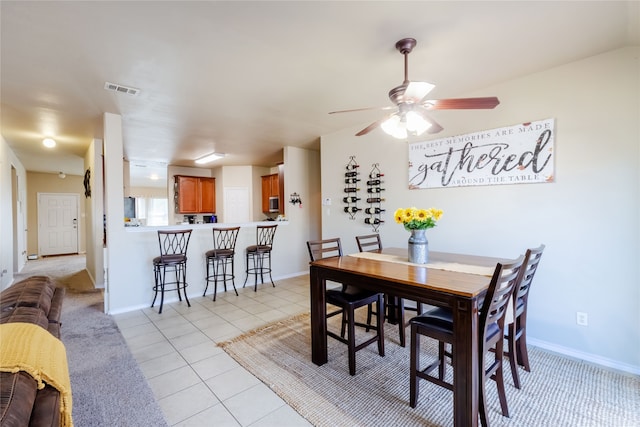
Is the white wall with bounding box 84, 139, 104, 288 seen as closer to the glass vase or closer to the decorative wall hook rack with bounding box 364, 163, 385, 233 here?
the decorative wall hook rack with bounding box 364, 163, 385, 233

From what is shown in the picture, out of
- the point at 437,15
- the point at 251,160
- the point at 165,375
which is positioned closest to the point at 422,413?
the point at 165,375

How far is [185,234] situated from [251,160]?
3211mm

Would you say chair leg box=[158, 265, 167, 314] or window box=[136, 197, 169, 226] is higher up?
window box=[136, 197, 169, 226]

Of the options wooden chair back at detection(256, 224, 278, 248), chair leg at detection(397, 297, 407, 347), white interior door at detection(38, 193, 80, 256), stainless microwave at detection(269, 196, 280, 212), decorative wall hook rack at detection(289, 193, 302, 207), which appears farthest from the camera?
white interior door at detection(38, 193, 80, 256)

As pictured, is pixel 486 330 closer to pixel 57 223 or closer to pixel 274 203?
pixel 274 203

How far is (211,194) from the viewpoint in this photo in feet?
25.7

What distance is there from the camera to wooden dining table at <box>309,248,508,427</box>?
154 centimetres

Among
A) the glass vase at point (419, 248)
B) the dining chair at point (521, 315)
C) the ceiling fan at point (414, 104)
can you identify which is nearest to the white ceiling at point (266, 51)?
the ceiling fan at point (414, 104)

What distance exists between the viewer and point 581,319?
97.2 inches

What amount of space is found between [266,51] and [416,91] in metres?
1.17

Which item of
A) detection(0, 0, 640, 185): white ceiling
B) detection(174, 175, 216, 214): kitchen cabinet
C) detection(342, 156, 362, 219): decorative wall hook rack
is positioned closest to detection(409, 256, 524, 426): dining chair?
detection(0, 0, 640, 185): white ceiling

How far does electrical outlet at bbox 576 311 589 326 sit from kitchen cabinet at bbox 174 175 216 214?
7.38 m

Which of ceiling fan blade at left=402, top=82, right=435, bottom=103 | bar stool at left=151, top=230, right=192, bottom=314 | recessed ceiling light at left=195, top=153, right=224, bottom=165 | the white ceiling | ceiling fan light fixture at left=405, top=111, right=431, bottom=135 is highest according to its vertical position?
the white ceiling

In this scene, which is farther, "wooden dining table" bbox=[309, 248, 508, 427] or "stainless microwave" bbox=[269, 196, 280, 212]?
"stainless microwave" bbox=[269, 196, 280, 212]
